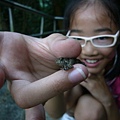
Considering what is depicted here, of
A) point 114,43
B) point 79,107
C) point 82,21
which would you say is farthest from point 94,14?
point 79,107

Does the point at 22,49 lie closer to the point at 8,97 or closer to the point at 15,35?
the point at 15,35

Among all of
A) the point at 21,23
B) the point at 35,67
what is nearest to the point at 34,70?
the point at 35,67

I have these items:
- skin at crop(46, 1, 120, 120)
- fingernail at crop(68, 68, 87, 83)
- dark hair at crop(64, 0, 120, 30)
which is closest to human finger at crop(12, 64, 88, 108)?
fingernail at crop(68, 68, 87, 83)

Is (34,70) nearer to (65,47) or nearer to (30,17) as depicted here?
(65,47)

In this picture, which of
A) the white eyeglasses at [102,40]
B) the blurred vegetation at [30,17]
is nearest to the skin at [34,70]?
the white eyeglasses at [102,40]

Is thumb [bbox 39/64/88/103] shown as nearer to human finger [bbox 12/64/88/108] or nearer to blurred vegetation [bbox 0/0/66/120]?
human finger [bbox 12/64/88/108]

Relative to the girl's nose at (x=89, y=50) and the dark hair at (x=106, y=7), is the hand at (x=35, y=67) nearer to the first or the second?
the girl's nose at (x=89, y=50)
